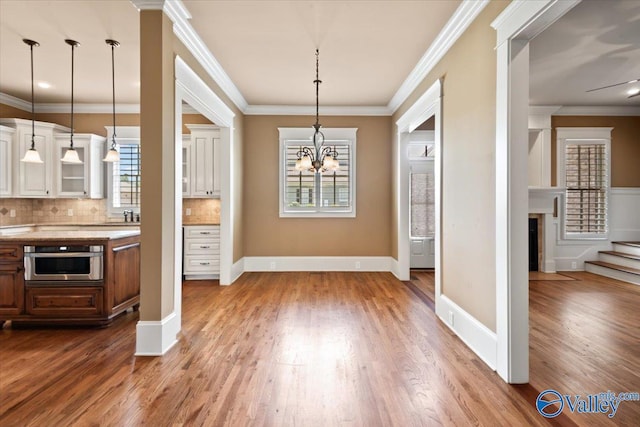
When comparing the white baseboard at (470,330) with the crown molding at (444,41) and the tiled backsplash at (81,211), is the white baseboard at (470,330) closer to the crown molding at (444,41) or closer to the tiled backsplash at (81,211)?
the crown molding at (444,41)

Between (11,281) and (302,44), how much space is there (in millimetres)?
4139

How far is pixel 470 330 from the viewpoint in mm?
3127

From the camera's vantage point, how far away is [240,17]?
3.43 metres

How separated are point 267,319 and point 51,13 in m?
3.95

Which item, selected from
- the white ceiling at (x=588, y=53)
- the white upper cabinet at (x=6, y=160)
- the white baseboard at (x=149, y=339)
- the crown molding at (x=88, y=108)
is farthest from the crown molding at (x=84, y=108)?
the white ceiling at (x=588, y=53)

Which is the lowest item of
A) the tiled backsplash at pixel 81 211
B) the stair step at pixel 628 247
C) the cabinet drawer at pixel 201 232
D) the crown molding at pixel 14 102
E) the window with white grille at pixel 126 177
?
the stair step at pixel 628 247

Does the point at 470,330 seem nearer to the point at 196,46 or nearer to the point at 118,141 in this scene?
the point at 196,46

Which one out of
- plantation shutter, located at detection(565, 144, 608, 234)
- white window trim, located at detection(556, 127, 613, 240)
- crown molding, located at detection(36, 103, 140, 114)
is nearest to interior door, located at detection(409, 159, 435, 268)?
white window trim, located at detection(556, 127, 613, 240)

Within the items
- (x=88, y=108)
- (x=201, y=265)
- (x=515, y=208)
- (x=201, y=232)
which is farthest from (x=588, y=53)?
(x=88, y=108)

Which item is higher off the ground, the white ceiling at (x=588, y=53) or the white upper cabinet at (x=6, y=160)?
the white ceiling at (x=588, y=53)

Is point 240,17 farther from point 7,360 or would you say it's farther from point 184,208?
point 184,208

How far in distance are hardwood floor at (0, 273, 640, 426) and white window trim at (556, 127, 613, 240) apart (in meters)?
2.80

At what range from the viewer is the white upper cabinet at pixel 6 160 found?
223 inches

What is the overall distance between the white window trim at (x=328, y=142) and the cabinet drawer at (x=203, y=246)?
55.4 inches
